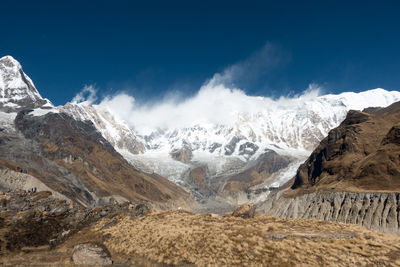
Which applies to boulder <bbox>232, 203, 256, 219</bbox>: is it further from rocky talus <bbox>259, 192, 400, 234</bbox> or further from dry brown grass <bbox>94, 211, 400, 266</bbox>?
rocky talus <bbox>259, 192, 400, 234</bbox>

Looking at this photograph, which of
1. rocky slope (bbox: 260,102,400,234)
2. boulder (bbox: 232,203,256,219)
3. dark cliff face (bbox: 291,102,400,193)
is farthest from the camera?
dark cliff face (bbox: 291,102,400,193)

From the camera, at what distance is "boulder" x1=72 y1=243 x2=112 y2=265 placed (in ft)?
91.5

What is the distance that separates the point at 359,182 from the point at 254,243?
8874cm

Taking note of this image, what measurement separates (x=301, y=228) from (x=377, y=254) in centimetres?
799

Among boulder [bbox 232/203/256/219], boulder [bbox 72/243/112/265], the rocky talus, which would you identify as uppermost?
boulder [bbox 232/203/256/219]

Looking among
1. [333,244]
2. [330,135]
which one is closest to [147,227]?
[333,244]

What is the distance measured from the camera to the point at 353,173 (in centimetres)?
11194

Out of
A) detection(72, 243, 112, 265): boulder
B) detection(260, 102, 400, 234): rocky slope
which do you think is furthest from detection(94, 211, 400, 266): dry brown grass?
detection(260, 102, 400, 234): rocky slope

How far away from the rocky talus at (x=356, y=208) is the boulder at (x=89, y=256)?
6636 cm

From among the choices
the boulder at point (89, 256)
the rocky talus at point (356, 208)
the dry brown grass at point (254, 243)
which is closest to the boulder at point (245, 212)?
the dry brown grass at point (254, 243)

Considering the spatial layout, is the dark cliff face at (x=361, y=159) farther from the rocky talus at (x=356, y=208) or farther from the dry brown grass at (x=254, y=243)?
the dry brown grass at (x=254, y=243)

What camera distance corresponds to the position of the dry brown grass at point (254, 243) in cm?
2295

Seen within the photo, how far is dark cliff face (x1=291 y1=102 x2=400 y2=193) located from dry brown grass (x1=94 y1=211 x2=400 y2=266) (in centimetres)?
6846

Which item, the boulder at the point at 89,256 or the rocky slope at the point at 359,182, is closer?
the boulder at the point at 89,256
